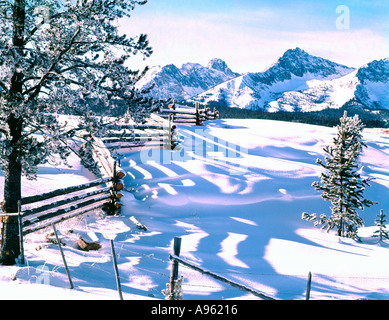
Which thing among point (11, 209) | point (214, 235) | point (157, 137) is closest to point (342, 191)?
point (214, 235)

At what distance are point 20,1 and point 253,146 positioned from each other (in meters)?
17.7

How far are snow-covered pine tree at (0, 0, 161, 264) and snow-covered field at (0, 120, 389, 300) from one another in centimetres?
218

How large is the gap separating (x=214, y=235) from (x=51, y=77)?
24.8 feet

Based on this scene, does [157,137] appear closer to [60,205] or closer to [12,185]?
[60,205]

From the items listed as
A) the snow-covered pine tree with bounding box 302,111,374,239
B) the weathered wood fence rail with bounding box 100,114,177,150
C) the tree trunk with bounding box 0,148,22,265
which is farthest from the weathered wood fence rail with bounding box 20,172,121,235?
the snow-covered pine tree with bounding box 302,111,374,239

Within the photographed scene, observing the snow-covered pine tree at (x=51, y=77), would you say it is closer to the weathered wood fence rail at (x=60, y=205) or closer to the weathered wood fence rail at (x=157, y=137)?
the weathered wood fence rail at (x=60, y=205)

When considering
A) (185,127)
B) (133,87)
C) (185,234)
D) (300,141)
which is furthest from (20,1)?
(300,141)

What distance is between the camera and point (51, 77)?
22.7ft

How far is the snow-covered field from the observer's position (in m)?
Answer: 7.49

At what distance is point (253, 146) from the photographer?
22.2m

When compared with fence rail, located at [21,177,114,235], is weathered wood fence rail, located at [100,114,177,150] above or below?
above

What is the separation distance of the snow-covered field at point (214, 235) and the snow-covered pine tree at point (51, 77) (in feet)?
7.16

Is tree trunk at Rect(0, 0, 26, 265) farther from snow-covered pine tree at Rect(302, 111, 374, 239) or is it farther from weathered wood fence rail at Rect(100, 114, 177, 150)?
weathered wood fence rail at Rect(100, 114, 177, 150)
